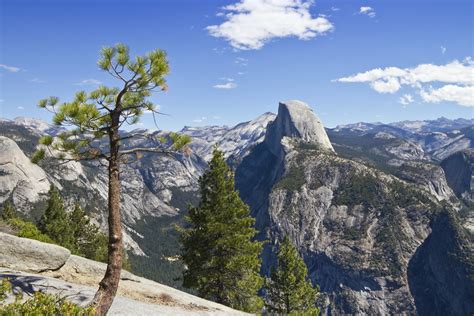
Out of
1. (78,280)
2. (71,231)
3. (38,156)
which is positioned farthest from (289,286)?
(38,156)

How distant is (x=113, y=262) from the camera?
13.8 metres

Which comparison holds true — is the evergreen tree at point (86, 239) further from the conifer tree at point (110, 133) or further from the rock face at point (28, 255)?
the conifer tree at point (110, 133)

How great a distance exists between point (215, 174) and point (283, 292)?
72.5ft

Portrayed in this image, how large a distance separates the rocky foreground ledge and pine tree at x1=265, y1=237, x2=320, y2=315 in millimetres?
27008

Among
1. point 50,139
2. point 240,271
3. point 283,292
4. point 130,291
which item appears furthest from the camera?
point 283,292

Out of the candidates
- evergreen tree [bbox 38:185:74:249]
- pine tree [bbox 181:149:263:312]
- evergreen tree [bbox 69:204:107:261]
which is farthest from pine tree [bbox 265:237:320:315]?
evergreen tree [bbox 38:185:74:249]

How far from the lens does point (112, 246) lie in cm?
1388

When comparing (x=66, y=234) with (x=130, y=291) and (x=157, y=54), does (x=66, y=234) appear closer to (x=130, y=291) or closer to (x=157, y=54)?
(x=130, y=291)

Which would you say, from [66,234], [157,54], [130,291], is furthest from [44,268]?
[66,234]

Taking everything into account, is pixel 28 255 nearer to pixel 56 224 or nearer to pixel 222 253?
pixel 222 253

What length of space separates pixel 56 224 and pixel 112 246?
47453 millimetres

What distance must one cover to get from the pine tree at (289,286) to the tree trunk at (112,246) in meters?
36.4

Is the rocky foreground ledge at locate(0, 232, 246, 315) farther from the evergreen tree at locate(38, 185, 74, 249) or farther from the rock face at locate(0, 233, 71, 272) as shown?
the evergreen tree at locate(38, 185, 74, 249)

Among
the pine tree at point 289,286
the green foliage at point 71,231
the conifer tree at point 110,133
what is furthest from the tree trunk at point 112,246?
the green foliage at point 71,231
